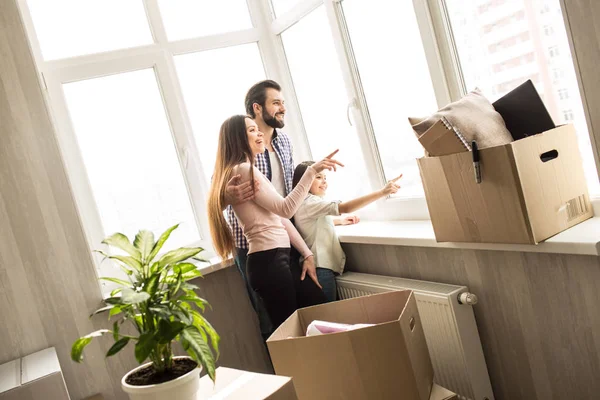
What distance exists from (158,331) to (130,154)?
176 cm

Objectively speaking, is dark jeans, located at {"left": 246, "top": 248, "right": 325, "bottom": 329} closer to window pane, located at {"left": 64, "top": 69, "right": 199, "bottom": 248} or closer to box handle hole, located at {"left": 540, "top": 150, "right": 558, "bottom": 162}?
window pane, located at {"left": 64, "top": 69, "right": 199, "bottom": 248}

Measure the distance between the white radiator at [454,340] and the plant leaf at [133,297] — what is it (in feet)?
3.74

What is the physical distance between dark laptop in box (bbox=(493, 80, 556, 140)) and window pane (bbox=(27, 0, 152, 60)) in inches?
81.6

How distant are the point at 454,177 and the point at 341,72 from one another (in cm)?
125

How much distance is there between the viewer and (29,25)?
9.78 feet

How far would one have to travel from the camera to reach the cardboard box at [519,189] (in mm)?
1729

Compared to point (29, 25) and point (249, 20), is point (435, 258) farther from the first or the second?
point (29, 25)

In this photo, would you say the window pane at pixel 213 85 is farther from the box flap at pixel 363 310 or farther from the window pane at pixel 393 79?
the box flap at pixel 363 310

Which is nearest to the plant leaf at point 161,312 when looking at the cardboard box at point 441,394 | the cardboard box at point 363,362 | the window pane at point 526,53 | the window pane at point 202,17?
the cardboard box at point 363,362

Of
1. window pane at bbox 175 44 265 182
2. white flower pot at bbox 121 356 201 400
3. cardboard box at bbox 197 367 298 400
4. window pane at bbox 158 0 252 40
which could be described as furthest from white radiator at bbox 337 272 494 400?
window pane at bbox 158 0 252 40

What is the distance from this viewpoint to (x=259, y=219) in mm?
2672

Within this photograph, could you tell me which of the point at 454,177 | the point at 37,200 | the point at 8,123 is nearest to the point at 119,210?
the point at 37,200

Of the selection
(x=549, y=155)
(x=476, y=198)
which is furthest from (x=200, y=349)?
(x=549, y=155)

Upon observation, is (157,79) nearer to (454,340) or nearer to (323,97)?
(323,97)
